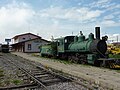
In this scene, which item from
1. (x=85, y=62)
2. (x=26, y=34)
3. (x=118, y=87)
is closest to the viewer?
(x=118, y=87)

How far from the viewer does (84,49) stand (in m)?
20.0

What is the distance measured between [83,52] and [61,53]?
230 inches

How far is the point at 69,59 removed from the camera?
23.3 meters

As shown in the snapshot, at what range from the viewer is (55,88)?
29.2 ft

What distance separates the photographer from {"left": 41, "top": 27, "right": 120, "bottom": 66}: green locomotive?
18016mm

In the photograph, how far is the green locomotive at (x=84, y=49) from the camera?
18.0m

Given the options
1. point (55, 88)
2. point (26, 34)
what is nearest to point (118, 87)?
point (55, 88)

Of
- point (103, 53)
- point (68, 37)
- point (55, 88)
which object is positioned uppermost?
point (68, 37)

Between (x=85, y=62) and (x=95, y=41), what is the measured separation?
2429mm

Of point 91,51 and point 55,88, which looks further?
point 91,51

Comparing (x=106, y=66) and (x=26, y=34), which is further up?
(x=26, y=34)

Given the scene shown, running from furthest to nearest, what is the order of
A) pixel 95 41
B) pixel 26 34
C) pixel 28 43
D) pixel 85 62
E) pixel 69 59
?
1. pixel 26 34
2. pixel 28 43
3. pixel 69 59
4. pixel 85 62
5. pixel 95 41

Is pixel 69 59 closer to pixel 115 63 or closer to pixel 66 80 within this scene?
pixel 115 63

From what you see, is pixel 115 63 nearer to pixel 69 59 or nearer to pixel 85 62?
pixel 85 62
